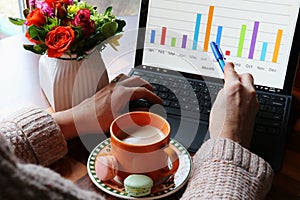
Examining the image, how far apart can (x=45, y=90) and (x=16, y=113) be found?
189 millimetres

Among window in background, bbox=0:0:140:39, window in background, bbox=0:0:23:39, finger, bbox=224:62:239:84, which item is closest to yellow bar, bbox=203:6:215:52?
finger, bbox=224:62:239:84

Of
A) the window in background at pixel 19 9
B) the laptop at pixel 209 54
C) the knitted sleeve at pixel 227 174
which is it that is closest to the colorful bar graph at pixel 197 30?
the laptop at pixel 209 54

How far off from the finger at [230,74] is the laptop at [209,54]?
81 mm

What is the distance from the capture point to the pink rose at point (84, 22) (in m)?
0.89

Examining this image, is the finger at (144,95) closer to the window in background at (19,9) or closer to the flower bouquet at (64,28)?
the flower bouquet at (64,28)

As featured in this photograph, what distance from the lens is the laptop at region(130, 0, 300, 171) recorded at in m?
0.97

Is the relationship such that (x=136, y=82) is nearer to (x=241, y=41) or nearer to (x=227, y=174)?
(x=241, y=41)

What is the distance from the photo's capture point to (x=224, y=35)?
41.0 inches

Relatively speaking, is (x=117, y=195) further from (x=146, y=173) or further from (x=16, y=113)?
(x=16, y=113)

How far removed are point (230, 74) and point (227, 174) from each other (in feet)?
0.92

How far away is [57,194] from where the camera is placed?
39cm

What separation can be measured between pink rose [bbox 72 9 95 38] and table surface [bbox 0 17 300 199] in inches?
7.4

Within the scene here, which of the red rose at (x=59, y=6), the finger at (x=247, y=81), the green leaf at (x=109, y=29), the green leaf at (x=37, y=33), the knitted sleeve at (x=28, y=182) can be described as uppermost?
the red rose at (x=59, y=6)

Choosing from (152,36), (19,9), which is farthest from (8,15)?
(152,36)
